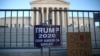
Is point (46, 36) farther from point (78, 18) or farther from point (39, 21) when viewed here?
point (39, 21)

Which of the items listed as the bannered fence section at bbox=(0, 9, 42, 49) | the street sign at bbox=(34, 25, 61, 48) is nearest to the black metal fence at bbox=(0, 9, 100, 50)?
the bannered fence section at bbox=(0, 9, 42, 49)

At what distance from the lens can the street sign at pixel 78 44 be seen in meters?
5.19

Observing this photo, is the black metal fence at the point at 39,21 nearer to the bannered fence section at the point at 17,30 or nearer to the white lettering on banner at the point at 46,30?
the bannered fence section at the point at 17,30

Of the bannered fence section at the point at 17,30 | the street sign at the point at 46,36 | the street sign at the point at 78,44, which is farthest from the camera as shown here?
the bannered fence section at the point at 17,30

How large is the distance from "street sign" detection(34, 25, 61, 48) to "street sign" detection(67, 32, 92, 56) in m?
0.35

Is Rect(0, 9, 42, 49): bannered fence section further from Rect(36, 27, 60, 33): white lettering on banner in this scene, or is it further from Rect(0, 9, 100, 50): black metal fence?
Rect(36, 27, 60, 33): white lettering on banner

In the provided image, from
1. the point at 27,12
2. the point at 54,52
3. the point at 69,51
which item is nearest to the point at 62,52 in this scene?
the point at 54,52

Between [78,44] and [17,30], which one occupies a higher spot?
[17,30]

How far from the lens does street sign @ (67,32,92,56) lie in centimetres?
519

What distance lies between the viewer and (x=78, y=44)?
17.2 feet

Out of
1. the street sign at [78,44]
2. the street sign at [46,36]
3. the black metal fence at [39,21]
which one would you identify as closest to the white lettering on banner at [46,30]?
the street sign at [46,36]

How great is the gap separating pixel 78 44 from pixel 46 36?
867 mm

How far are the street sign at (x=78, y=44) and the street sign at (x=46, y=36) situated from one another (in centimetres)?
35

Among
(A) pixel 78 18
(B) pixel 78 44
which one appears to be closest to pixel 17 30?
(A) pixel 78 18
